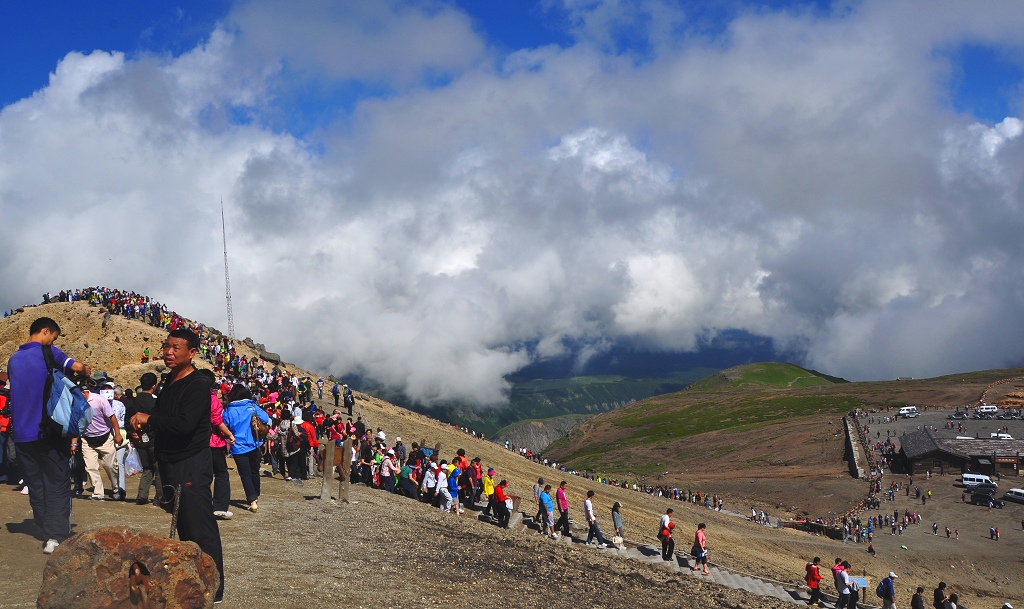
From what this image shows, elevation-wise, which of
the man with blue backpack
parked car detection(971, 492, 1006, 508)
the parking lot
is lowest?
parked car detection(971, 492, 1006, 508)

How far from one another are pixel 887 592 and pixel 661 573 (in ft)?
32.7

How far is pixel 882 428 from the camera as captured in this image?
365ft

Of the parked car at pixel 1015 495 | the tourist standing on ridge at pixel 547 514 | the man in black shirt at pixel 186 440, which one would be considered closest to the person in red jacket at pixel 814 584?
the tourist standing on ridge at pixel 547 514

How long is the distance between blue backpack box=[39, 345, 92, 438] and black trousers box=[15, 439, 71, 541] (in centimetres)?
18

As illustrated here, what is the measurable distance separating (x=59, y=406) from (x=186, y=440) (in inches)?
107

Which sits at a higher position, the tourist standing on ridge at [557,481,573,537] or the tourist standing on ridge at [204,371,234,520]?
the tourist standing on ridge at [204,371,234,520]

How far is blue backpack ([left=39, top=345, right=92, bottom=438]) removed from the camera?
9.24 meters

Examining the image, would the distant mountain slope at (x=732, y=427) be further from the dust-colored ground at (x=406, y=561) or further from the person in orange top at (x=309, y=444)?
the person in orange top at (x=309, y=444)

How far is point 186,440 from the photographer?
25.1 feet

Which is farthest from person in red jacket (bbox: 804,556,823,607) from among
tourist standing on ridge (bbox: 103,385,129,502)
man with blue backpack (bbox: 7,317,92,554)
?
man with blue backpack (bbox: 7,317,92,554)

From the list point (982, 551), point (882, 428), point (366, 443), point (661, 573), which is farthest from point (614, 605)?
point (882, 428)

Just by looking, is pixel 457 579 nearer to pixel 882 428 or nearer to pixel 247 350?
pixel 247 350

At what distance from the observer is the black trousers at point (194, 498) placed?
764cm

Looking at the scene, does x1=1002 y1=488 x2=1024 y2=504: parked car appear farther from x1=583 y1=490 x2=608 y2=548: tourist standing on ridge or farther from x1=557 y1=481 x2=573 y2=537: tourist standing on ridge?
x1=557 y1=481 x2=573 y2=537: tourist standing on ridge
